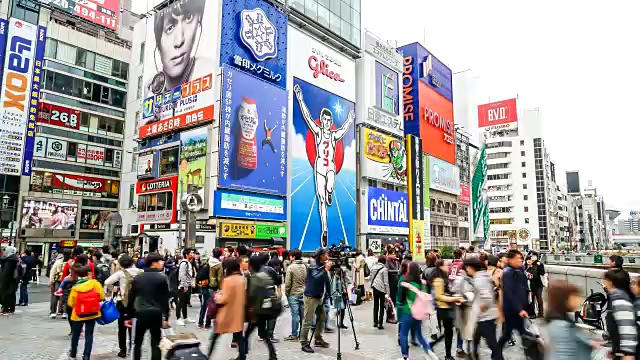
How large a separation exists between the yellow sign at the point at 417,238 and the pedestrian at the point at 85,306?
45.4m

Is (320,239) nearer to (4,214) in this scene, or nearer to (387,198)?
(387,198)

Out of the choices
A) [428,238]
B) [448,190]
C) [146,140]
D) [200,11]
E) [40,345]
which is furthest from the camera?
[448,190]

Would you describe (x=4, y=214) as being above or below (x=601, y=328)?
above

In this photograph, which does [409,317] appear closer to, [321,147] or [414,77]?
[321,147]

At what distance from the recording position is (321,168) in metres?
39.5

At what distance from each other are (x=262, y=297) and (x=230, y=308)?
0.51 metres

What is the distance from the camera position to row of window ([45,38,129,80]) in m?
41.4

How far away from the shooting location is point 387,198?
47062mm

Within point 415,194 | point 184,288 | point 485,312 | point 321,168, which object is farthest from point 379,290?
point 415,194

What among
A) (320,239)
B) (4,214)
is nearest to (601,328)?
(320,239)

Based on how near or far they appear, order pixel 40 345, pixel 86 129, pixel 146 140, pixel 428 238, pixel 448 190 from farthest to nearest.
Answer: pixel 448 190, pixel 428 238, pixel 86 129, pixel 146 140, pixel 40 345

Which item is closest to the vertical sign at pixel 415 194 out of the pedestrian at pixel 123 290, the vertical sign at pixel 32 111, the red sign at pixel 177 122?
the red sign at pixel 177 122

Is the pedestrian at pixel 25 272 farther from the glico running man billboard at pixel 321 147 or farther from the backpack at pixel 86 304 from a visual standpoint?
the glico running man billboard at pixel 321 147

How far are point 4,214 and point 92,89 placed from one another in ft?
45.6
